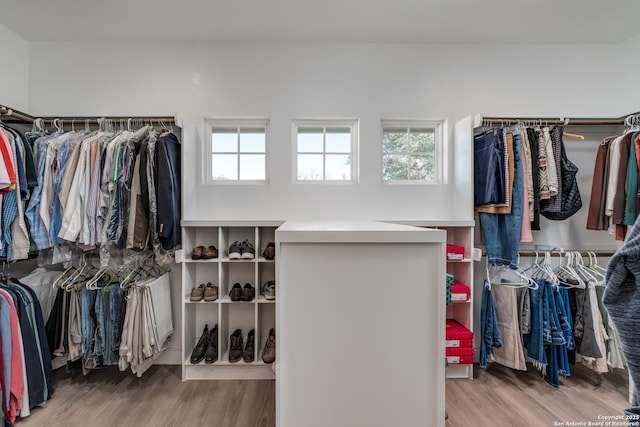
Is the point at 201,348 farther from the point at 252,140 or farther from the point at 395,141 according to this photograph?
the point at 395,141

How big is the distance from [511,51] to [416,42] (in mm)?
800

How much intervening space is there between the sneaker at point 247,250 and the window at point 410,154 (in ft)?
4.19

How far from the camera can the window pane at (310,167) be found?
236cm

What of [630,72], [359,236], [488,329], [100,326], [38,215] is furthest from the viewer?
[630,72]

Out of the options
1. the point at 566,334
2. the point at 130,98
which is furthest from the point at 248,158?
the point at 566,334

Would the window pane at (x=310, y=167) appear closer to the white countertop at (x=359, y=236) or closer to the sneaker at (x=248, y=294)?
the sneaker at (x=248, y=294)

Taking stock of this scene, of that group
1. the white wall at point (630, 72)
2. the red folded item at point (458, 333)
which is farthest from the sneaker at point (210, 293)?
the white wall at point (630, 72)

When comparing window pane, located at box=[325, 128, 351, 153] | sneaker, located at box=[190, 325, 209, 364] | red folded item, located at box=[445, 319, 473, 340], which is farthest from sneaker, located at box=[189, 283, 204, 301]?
red folded item, located at box=[445, 319, 473, 340]

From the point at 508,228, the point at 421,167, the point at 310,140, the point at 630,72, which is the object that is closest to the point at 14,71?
the point at 310,140

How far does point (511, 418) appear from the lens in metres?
1.62

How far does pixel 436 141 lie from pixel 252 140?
63.8 inches

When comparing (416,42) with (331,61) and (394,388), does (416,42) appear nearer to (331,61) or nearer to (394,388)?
(331,61)

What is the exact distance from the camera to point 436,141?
2.36 m

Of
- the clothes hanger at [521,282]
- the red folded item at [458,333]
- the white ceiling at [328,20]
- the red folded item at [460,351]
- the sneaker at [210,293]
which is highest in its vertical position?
the white ceiling at [328,20]
